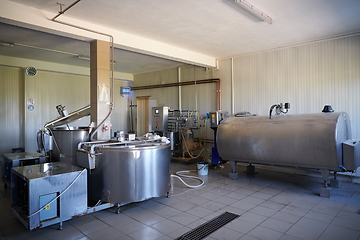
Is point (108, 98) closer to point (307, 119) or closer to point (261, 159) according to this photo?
point (261, 159)


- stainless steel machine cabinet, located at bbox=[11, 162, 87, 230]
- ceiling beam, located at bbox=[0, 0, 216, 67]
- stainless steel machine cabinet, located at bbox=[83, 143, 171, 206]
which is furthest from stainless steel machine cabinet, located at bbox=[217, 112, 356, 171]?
stainless steel machine cabinet, located at bbox=[11, 162, 87, 230]

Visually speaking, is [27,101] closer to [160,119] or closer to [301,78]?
[160,119]

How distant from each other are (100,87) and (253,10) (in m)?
3.02

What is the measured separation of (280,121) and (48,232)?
398cm

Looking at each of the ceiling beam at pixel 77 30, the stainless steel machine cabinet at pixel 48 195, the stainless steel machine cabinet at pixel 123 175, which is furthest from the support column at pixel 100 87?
the stainless steel machine cabinet at pixel 48 195

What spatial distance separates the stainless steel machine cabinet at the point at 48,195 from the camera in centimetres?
278

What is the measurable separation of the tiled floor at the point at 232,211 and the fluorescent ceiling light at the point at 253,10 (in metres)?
3.02

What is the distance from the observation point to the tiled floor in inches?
113

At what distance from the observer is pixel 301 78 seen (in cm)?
580

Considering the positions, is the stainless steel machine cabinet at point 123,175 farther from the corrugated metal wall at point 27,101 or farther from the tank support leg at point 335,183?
the corrugated metal wall at point 27,101

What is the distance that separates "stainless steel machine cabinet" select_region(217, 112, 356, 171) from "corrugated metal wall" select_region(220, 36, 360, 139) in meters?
1.02

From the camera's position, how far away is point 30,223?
275cm

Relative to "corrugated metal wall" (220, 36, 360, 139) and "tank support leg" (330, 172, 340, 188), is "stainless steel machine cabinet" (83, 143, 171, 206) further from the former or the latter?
"corrugated metal wall" (220, 36, 360, 139)

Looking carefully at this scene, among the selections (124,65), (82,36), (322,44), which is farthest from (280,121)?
(124,65)
